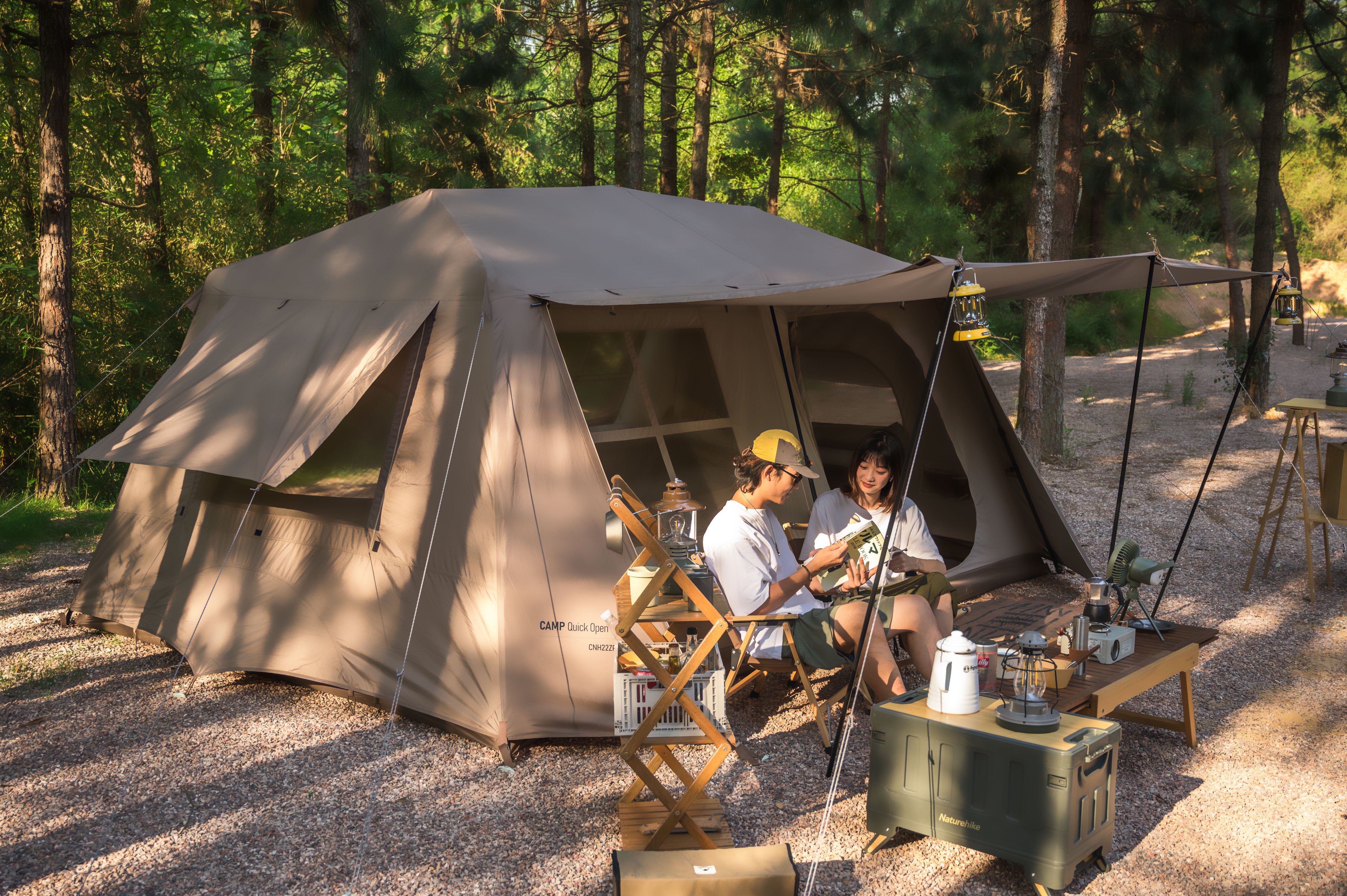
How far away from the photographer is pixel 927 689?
3.10 metres

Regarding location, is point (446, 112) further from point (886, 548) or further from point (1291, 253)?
point (1291, 253)

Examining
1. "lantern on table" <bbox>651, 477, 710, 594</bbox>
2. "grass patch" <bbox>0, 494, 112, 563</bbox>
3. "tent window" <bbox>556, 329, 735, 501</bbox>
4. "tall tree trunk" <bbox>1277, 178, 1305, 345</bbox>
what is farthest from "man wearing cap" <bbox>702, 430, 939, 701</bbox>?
"tall tree trunk" <bbox>1277, 178, 1305, 345</bbox>

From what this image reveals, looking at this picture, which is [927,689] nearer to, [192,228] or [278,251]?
[278,251]

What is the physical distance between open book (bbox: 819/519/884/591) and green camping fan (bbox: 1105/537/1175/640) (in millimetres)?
894

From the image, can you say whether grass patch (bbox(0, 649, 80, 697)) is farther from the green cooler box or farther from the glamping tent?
the green cooler box

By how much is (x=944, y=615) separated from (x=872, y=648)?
1.72 ft

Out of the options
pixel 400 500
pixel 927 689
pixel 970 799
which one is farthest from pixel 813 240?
pixel 970 799

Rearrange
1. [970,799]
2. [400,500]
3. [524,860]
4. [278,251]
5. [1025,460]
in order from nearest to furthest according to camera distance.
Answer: [970,799] → [524,860] → [400,500] → [278,251] → [1025,460]

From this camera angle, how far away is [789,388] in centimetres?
548

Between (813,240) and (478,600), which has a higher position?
(813,240)

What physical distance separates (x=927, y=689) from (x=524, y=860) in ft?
4.36

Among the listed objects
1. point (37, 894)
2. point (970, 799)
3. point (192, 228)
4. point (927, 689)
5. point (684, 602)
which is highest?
point (192, 228)

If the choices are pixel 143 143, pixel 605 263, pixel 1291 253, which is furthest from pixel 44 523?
pixel 1291 253

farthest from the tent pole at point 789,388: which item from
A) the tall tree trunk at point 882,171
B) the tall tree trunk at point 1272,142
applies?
the tall tree trunk at point 882,171
